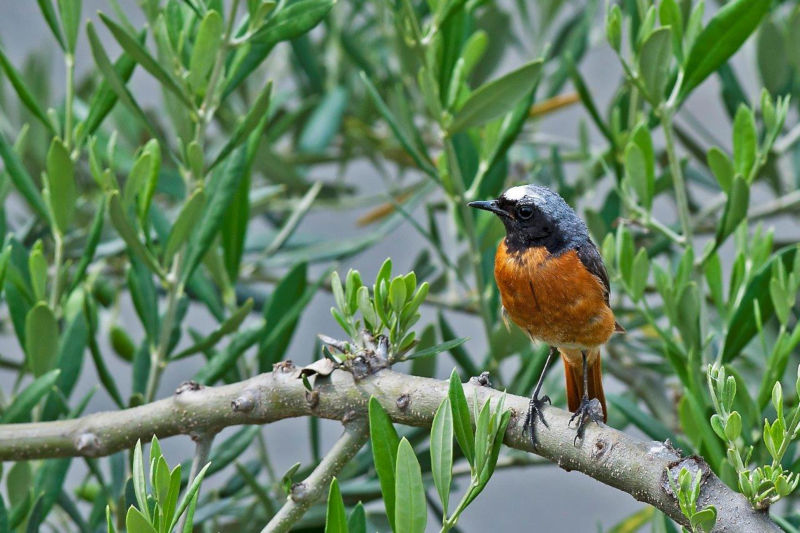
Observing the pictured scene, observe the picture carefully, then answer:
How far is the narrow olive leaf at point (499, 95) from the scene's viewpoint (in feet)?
5.35

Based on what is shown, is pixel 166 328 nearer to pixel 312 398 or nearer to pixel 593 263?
pixel 312 398

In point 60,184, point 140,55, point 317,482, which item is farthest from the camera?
point 60,184

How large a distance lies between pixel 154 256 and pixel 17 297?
0.23 m

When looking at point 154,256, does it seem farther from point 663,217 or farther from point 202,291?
point 663,217

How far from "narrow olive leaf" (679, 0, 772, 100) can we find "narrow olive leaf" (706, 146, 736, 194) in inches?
4.9

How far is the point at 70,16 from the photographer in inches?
62.4

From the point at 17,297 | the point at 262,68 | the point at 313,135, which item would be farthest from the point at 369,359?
the point at 262,68

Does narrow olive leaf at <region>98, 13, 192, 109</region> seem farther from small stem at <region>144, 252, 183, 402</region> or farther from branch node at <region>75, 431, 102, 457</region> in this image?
branch node at <region>75, 431, 102, 457</region>

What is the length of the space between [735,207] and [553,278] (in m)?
0.37

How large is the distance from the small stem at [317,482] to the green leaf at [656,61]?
29.6 inches

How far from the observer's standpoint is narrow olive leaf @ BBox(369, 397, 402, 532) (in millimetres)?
1077

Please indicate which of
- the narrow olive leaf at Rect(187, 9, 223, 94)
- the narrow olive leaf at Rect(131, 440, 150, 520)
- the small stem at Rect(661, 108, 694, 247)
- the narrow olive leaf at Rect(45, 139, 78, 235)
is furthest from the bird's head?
the narrow olive leaf at Rect(131, 440, 150, 520)

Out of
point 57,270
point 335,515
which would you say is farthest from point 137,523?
point 57,270

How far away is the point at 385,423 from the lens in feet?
3.57
